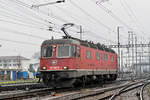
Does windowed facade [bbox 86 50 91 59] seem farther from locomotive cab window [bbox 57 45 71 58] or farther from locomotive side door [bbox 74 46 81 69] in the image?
locomotive cab window [bbox 57 45 71 58]

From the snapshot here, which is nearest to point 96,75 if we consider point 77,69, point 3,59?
point 77,69

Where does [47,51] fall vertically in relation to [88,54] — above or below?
above

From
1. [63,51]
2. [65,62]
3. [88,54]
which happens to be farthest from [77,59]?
[88,54]

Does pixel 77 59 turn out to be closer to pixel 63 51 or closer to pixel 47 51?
pixel 63 51

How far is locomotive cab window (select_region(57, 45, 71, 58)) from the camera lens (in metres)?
16.4

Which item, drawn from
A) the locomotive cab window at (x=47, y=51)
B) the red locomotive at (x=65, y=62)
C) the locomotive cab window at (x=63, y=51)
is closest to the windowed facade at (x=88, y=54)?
the red locomotive at (x=65, y=62)

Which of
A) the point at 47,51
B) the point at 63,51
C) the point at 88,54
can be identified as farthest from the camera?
the point at 88,54

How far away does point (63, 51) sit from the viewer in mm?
16547

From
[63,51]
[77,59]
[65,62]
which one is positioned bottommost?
[65,62]

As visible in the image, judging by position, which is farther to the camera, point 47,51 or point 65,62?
point 47,51

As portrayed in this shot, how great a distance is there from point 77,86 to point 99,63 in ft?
11.3

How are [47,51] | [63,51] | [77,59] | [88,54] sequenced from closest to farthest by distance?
[63,51], [77,59], [47,51], [88,54]

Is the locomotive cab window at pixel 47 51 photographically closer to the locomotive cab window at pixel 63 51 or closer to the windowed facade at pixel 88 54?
the locomotive cab window at pixel 63 51

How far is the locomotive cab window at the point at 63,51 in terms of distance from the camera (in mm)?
16406
